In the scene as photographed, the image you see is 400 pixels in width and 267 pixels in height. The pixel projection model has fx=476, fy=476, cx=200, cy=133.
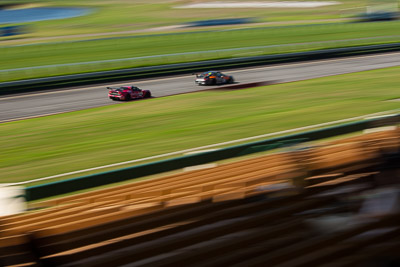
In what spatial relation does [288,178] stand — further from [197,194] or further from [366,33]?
[366,33]

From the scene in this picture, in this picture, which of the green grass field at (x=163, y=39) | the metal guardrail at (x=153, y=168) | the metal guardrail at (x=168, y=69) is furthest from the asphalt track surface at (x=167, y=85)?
the metal guardrail at (x=153, y=168)

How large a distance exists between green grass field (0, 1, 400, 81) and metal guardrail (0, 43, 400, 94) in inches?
117

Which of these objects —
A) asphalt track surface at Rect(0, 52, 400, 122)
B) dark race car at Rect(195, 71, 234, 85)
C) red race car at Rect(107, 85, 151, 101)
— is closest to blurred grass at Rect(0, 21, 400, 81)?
asphalt track surface at Rect(0, 52, 400, 122)

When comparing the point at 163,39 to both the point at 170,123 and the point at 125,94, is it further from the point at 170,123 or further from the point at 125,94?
the point at 170,123

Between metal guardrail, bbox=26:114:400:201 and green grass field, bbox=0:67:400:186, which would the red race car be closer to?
green grass field, bbox=0:67:400:186

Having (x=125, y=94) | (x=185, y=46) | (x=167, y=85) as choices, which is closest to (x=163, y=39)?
(x=185, y=46)

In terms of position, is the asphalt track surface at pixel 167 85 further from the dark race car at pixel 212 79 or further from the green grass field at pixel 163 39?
the green grass field at pixel 163 39

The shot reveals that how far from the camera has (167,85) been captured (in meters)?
27.6

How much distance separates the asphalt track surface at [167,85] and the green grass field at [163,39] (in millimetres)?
4735

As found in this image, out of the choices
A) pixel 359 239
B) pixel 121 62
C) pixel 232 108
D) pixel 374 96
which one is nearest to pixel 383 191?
pixel 359 239

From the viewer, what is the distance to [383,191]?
4102mm

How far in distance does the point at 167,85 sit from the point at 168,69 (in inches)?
130

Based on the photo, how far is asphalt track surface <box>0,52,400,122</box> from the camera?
73.3 feet

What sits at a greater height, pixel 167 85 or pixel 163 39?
pixel 163 39
